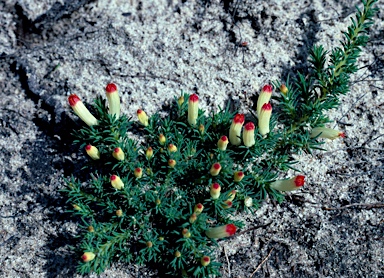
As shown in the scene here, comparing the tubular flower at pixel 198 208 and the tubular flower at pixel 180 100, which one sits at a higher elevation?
the tubular flower at pixel 180 100

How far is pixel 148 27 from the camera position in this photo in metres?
4.04

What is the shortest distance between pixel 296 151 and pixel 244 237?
0.73 m

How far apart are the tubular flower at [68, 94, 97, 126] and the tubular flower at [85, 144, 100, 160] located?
0.68 feet

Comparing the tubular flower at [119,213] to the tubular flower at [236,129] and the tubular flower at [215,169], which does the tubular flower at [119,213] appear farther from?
the tubular flower at [236,129]

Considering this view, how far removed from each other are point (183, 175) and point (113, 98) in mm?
725

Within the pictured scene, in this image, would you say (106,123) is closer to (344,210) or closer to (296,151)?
(296,151)

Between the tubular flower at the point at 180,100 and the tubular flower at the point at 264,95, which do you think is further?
the tubular flower at the point at 180,100

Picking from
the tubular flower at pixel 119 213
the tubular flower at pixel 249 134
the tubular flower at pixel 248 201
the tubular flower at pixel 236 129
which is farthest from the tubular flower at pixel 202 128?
the tubular flower at pixel 119 213

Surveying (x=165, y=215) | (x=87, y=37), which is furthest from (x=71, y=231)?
(x=87, y=37)

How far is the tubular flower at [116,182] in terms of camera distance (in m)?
3.03

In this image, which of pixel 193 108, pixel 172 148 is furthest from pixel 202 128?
pixel 172 148

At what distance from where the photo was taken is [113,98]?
3285mm

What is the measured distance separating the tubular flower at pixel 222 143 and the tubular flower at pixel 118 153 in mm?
652

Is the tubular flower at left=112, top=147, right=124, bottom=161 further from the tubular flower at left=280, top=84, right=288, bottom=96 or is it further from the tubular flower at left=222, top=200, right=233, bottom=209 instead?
the tubular flower at left=280, top=84, right=288, bottom=96
